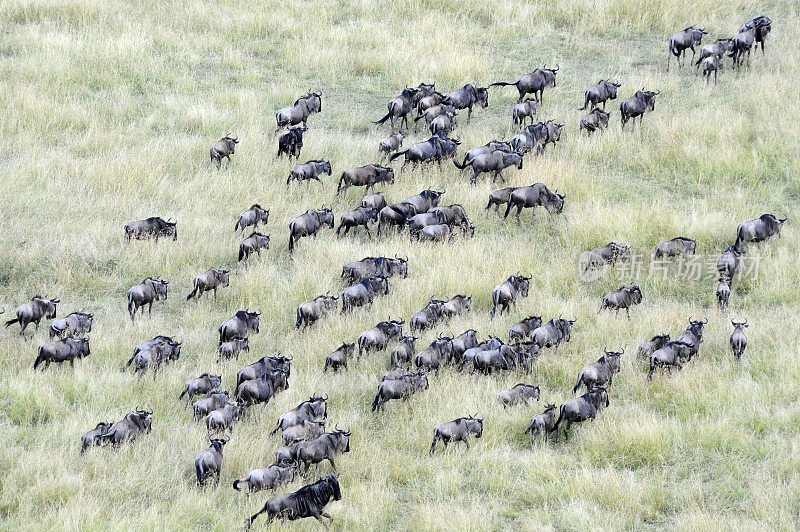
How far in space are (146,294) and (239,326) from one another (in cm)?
143

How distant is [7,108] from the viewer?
1728cm

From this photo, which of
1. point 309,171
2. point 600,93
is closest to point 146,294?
point 309,171

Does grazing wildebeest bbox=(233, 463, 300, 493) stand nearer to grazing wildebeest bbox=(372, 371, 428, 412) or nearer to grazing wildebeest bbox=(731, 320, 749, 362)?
grazing wildebeest bbox=(372, 371, 428, 412)

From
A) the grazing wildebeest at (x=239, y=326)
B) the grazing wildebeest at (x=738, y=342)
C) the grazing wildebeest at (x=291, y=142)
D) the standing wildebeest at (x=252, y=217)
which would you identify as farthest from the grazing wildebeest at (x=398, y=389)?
the grazing wildebeest at (x=291, y=142)

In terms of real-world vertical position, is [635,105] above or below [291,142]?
→ above

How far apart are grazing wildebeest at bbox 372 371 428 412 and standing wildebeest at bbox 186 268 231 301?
332cm

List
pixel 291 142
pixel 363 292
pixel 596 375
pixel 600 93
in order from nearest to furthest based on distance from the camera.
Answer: pixel 596 375 < pixel 363 292 < pixel 291 142 < pixel 600 93

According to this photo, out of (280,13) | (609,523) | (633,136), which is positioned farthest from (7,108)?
(609,523)

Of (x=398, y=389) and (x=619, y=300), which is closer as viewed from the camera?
(x=398, y=389)

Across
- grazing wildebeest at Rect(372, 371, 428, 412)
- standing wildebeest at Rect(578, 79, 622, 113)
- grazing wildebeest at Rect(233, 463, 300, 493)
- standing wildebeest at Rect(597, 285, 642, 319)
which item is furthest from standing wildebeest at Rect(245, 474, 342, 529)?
standing wildebeest at Rect(578, 79, 622, 113)

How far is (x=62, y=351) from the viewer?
10.3 metres

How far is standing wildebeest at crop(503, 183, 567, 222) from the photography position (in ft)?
46.1

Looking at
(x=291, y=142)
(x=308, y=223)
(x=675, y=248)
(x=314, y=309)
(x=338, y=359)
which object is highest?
(x=291, y=142)

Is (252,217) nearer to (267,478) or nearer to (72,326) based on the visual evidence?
(72,326)
